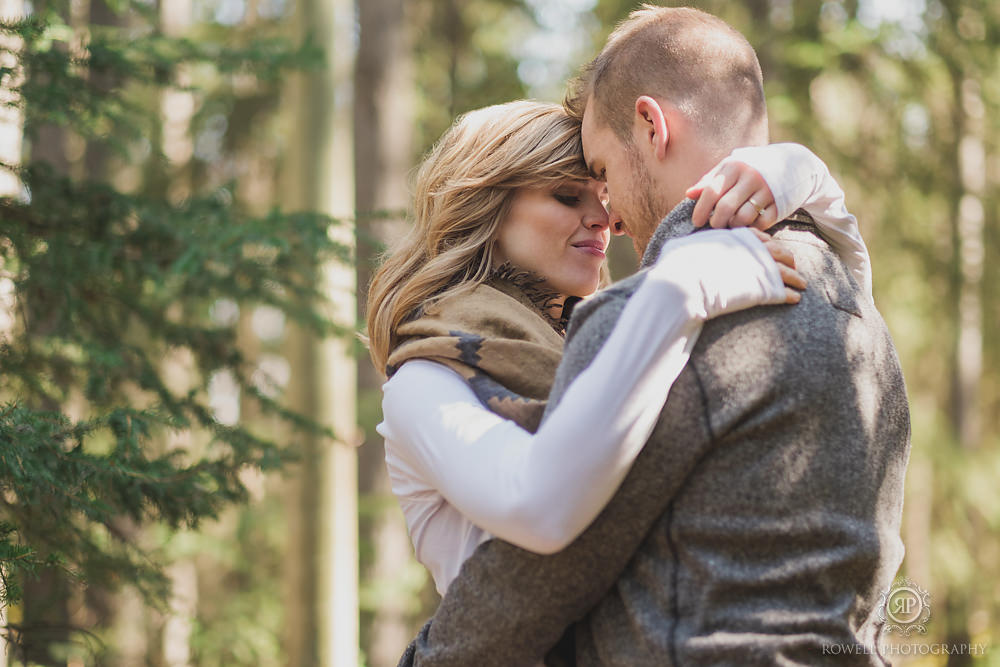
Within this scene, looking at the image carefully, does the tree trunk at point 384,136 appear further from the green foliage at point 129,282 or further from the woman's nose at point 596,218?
the woman's nose at point 596,218

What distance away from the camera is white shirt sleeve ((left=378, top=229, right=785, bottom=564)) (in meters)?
1.52

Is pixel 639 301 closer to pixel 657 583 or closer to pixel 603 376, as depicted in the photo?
pixel 603 376

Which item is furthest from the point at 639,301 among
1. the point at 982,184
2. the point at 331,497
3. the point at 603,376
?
the point at 982,184

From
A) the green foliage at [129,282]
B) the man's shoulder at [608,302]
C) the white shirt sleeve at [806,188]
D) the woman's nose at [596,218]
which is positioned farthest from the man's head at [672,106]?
the green foliage at [129,282]

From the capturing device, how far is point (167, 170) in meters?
10.1

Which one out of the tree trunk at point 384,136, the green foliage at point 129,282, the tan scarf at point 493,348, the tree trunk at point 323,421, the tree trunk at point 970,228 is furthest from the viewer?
the tree trunk at point 970,228

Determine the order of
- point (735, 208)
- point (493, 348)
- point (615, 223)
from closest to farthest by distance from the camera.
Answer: point (735, 208) < point (493, 348) < point (615, 223)

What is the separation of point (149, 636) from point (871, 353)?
454 inches

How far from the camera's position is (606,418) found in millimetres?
1510

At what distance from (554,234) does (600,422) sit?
3.59ft

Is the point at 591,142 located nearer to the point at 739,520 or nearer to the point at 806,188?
the point at 806,188

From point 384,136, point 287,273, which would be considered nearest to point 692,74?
point 287,273

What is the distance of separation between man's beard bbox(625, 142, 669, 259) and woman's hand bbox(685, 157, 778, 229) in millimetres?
294

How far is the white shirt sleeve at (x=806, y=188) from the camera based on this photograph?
1830 millimetres
